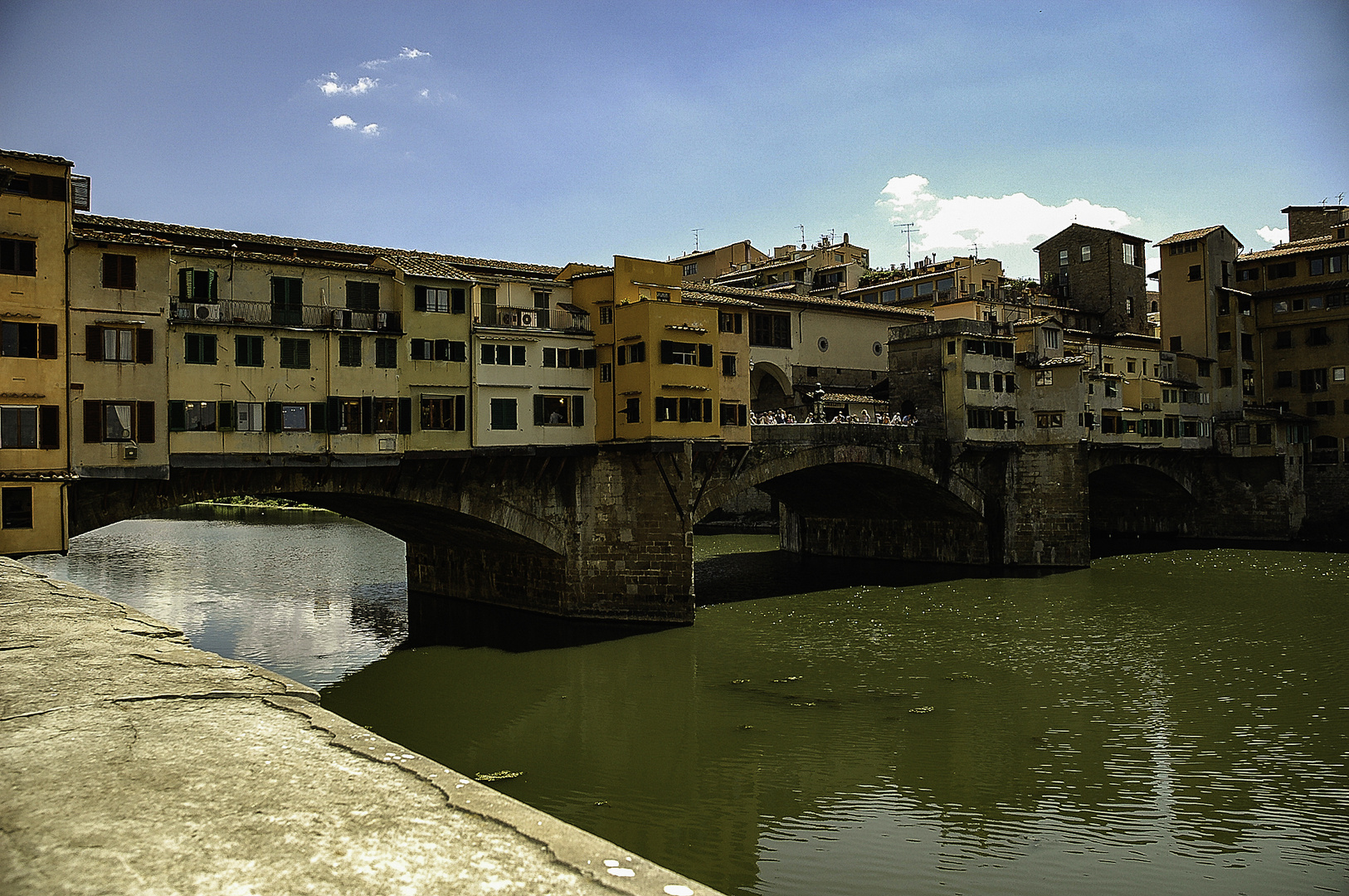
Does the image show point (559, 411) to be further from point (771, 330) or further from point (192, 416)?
point (771, 330)

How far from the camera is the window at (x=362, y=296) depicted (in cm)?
3098

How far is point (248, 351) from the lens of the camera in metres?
28.8

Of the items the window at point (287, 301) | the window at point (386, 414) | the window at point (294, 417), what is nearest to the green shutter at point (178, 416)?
the window at point (294, 417)

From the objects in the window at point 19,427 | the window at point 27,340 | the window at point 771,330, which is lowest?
the window at point 19,427

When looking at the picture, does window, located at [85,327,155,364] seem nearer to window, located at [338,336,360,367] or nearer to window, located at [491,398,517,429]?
window, located at [338,336,360,367]

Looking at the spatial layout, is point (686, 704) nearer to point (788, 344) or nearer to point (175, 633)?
point (175, 633)

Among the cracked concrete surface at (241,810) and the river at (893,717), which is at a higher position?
the cracked concrete surface at (241,810)

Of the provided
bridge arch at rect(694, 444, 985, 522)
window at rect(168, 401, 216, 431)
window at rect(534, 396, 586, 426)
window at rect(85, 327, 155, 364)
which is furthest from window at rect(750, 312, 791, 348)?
window at rect(85, 327, 155, 364)

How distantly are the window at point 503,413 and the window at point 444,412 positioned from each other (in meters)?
1.18

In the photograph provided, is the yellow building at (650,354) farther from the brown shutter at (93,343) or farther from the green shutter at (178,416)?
the brown shutter at (93,343)

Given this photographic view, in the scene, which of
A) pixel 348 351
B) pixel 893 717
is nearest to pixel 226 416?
pixel 348 351

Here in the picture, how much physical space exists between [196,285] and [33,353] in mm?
4738

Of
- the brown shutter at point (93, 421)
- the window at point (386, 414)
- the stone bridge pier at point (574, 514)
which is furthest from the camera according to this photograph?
the stone bridge pier at point (574, 514)

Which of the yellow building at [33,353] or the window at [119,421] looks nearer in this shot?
the yellow building at [33,353]
